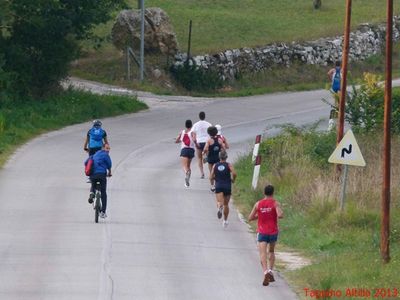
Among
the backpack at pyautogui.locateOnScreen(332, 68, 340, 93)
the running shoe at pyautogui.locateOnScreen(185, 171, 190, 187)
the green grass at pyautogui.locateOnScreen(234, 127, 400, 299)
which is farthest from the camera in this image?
the backpack at pyautogui.locateOnScreen(332, 68, 340, 93)

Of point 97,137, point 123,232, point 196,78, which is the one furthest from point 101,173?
point 196,78

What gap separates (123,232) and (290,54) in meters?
32.7

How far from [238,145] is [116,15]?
22029mm

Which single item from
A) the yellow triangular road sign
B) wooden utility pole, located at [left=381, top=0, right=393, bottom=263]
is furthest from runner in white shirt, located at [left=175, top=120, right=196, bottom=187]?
wooden utility pole, located at [left=381, top=0, right=393, bottom=263]

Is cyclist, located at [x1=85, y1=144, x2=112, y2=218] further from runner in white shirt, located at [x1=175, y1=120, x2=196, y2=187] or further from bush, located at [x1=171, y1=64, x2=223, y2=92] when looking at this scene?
bush, located at [x1=171, y1=64, x2=223, y2=92]

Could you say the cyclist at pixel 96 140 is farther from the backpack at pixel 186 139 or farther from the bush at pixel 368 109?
the bush at pixel 368 109

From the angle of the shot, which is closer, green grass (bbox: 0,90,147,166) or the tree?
green grass (bbox: 0,90,147,166)

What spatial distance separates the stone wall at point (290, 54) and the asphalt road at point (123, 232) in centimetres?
1310

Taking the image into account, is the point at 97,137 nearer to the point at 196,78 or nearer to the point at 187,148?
the point at 187,148

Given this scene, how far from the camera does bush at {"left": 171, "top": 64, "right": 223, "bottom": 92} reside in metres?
47.6

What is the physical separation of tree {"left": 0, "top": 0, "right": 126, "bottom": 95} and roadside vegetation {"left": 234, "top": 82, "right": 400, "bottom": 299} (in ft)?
34.8

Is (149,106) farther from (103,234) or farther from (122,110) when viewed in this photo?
(103,234)

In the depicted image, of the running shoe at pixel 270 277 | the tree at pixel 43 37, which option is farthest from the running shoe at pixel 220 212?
the tree at pixel 43 37

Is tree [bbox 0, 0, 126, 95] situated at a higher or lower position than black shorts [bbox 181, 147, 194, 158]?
higher
